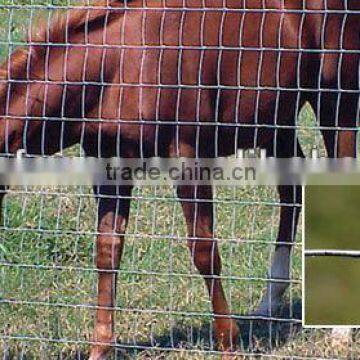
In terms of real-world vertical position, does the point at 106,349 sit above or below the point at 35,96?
below

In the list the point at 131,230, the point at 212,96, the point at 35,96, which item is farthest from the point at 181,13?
the point at 131,230

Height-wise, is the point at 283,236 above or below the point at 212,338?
above

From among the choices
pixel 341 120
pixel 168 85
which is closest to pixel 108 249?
pixel 168 85

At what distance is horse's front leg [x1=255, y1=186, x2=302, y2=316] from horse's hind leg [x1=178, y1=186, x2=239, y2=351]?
0.28m

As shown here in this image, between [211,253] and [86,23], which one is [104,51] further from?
[211,253]

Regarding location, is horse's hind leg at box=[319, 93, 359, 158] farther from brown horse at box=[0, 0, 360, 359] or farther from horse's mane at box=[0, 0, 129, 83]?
horse's mane at box=[0, 0, 129, 83]

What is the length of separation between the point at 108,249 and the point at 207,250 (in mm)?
455

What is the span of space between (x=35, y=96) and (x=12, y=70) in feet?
0.46

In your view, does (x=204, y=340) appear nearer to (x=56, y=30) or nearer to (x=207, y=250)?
(x=207, y=250)

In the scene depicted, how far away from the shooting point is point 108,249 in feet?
16.3

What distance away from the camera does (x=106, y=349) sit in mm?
4777

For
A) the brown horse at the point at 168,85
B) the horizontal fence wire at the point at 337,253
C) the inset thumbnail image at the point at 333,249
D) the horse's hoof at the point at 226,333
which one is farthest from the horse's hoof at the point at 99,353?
the horizontal fence wire at the point at 337,253

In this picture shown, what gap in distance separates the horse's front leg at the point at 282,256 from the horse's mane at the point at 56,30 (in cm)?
122

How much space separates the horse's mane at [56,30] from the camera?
4555 millimetres
